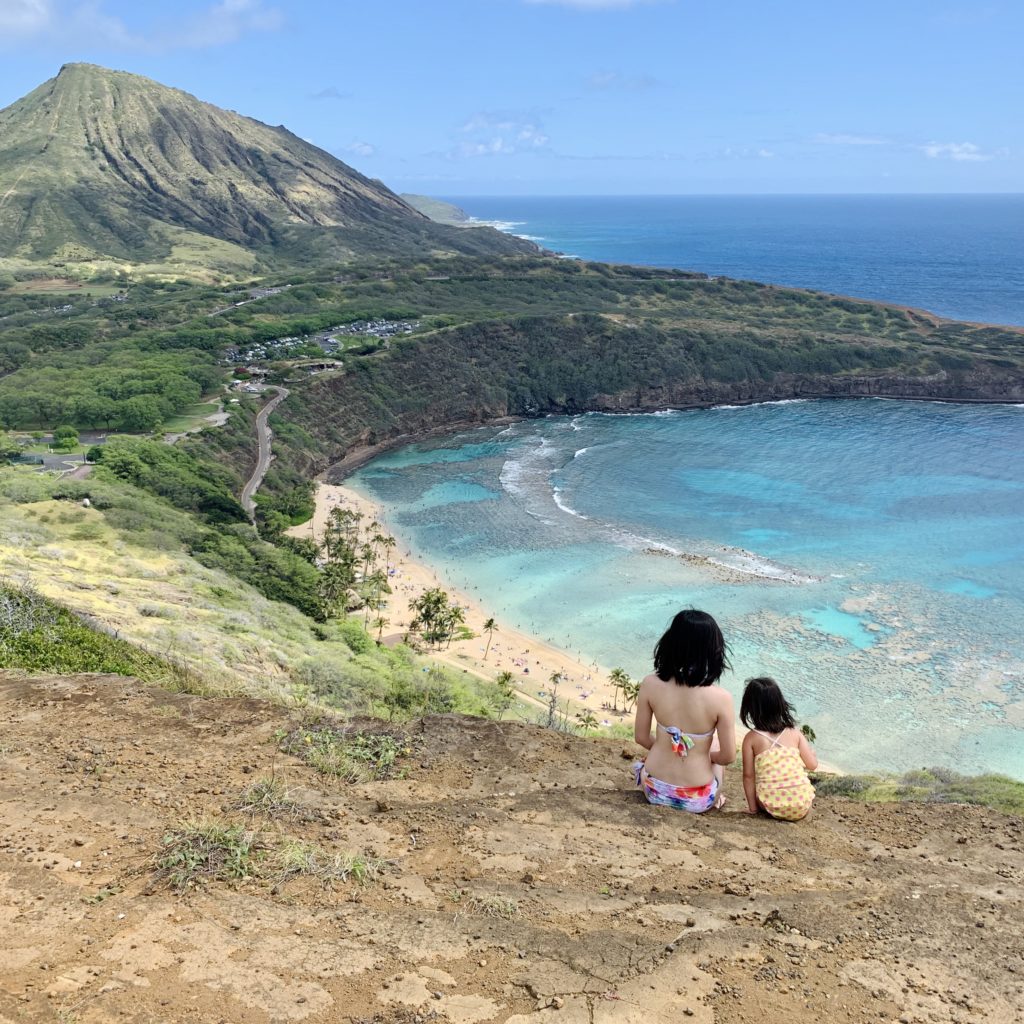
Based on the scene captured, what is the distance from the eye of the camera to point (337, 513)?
54.0 meters

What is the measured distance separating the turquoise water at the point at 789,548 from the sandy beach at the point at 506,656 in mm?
1214

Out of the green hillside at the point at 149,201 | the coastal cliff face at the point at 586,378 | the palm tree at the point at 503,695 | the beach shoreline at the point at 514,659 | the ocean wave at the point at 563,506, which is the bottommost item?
the beach shoreline at the point at 514,659

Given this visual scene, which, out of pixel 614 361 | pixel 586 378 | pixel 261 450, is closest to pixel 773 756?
pixel 261 450

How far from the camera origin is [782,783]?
29.5ft

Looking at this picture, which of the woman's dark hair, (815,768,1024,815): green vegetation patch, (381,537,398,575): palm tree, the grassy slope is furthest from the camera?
the grassy slope

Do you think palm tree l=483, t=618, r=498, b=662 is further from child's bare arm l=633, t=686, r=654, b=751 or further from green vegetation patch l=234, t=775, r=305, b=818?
child's bare arm l=633, t=686, r=654, b=751

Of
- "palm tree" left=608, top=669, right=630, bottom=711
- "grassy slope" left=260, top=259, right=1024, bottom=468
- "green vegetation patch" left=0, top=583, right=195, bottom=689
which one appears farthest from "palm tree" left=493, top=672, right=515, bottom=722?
"grassy slope" left=260, top=259, right=1024, bottom=468

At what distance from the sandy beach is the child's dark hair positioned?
2512 centimetres

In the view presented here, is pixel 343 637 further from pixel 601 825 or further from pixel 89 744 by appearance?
pixel 601 825

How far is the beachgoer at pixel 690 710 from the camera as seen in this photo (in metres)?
7.59

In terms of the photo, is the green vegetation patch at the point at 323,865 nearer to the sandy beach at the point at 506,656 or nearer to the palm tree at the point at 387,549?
the sandy beach at the point at 506,656

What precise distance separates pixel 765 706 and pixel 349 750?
20.0 feet

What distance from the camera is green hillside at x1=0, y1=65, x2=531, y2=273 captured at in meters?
150

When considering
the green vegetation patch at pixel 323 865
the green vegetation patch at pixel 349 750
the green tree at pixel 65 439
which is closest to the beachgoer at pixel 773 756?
the green vegetation patch at pixel 323 865
